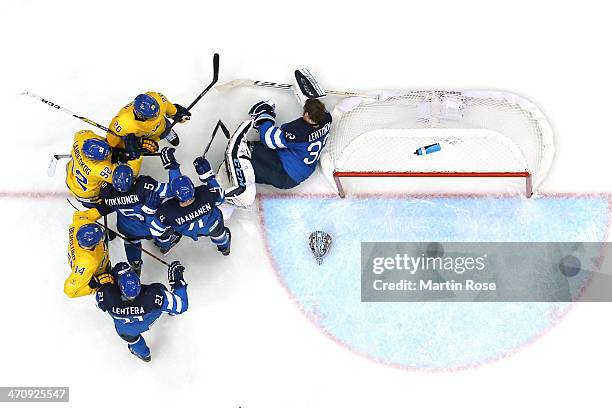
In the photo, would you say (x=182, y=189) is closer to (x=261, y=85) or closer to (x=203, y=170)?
(x=203, y=170)

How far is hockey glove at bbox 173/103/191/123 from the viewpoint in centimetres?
556

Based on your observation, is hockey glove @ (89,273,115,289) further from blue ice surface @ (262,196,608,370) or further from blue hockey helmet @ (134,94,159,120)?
blue ice surface @ (262,196,608,370)

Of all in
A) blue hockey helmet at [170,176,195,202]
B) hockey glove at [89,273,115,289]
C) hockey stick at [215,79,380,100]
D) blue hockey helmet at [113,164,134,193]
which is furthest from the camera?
hockey stick at [215,79,380,100]

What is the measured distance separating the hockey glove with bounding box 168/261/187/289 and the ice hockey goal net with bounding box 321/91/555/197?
1.21 meters

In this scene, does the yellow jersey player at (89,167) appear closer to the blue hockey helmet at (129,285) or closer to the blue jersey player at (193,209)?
the blue jersey player at (193,209)

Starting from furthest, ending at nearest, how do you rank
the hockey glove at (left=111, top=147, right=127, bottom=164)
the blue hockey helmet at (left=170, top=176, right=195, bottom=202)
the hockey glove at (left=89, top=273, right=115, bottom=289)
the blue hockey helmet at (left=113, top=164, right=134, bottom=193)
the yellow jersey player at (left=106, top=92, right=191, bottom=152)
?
the hockey glove at (left=111, top=147, right=127, bottom=164) → the yellow jersey player at (left=106, top=92, right=191, bottom=152) → the hockey glove at (left=89, top=273, right=115, bottom=289) → the blue hockey helmet at (left=113, top=164, right=134, bottom=193) → the blue hockey helmet at (left=170, top=176, right=195, bottom=202)

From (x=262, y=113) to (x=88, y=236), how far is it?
1.42 metres

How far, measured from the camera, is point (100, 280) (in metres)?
5.15

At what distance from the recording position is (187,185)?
16.0ft

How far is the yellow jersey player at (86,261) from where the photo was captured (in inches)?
200

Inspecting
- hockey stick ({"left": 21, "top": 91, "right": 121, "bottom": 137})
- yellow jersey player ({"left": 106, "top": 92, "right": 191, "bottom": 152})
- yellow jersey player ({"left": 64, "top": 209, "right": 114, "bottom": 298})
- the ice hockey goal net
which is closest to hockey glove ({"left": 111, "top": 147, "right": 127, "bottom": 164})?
yellow jersey player ({"left": 106, "top": 92, "right": 191, "bottom": 152})

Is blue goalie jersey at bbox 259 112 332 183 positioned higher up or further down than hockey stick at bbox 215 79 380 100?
further down

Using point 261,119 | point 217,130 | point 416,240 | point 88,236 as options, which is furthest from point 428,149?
point 88,236

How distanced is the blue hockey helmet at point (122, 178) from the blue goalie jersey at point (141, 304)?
614mm
